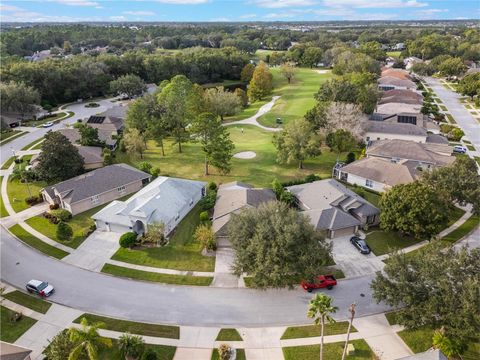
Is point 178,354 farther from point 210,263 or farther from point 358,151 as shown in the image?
point 358,151

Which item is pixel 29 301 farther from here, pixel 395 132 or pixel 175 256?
pixel 395 132

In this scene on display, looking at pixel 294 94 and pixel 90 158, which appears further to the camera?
pixel 294 94

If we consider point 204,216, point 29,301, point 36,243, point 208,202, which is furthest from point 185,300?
point 36,243

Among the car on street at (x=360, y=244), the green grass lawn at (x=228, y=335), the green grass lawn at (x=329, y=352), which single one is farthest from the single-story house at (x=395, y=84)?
the green grass lawn at (x=228, y=335)

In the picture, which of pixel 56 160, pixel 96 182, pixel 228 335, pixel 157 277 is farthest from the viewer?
pixel 56 160

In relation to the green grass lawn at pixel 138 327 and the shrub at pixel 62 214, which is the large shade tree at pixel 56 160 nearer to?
the shrub at pixel 62 214

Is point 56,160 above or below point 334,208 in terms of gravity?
above

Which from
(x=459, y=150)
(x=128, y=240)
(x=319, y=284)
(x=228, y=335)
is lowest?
(x=228, y=335)

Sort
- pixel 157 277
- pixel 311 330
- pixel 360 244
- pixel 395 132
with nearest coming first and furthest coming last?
1. pixel 311 330
2. pixel 157 277
3. pixel 360 244
4. pixel 395 132

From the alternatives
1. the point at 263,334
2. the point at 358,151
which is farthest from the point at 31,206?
the point at 358,151
